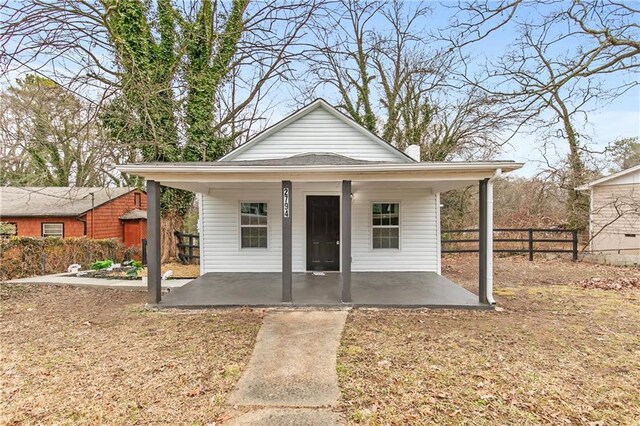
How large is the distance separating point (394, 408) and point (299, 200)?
6393 millimetres

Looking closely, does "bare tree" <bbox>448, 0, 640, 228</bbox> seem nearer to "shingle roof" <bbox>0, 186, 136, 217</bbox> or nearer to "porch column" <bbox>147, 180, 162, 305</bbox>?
"porch column" <bbox>147, 180, 162, 305</bbox>

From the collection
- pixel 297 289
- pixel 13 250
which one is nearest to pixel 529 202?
pixel 297 289

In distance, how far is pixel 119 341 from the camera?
449 centimetres

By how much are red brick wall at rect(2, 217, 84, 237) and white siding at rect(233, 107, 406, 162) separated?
1286cm

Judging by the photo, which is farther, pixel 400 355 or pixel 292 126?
pixel 292 126

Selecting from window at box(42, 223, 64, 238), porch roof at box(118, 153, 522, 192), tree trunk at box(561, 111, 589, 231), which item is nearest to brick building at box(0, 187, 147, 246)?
window at box(42, 223, 64, 238)

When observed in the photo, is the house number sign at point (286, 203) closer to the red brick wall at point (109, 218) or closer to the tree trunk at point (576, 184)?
Answer: the tree trunk at point (576, 184)

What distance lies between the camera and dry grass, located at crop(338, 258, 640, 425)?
2.90 m

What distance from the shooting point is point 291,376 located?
355cm

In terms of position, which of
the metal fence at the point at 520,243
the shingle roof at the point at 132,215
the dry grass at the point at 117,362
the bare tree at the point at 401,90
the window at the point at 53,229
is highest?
the bare tree at the point at 401,90

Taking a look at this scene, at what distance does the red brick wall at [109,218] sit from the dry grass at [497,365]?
54.2 feet

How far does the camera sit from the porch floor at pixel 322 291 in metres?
5.93

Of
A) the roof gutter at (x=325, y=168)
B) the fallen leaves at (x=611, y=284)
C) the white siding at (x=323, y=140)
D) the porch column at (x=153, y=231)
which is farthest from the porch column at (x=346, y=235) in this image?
the fallen leaves at (x=611, y=284)

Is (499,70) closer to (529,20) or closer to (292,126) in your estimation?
(529,20)
